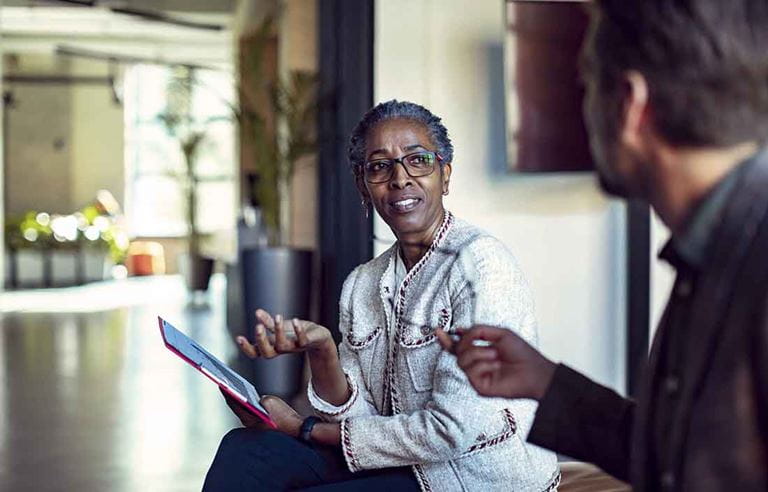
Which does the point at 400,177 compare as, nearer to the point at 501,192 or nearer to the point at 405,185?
the point at 405,185

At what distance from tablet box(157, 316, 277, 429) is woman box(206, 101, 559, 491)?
0.08m

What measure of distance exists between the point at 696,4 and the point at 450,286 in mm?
1028

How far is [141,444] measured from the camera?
209 inches

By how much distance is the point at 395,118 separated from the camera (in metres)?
2.16

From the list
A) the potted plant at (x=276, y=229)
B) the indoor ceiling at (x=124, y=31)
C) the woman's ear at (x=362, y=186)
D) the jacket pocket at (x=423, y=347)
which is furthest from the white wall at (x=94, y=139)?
the jacket pocket at (x=423, y=347)

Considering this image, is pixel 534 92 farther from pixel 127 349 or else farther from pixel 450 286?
pixel 127 349

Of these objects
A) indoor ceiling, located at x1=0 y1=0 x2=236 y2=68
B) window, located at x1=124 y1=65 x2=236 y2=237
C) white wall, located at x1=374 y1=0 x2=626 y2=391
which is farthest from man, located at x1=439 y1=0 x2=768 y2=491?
window, located at x1=124 y1=65 x2=236 y2=237

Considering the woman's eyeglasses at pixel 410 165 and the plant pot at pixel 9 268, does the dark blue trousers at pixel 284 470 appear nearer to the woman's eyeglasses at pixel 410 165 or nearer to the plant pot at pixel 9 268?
the woman's eyeglasses at pixel 410 165

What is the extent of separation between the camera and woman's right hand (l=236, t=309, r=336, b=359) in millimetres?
1933

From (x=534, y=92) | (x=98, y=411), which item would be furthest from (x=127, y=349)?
(x=534, y=92)

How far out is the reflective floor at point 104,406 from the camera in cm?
474

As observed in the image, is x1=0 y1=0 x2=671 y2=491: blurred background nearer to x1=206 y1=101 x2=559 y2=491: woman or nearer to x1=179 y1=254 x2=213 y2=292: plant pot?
x1=179 y1=254 x2=213 y2=292: plant pot

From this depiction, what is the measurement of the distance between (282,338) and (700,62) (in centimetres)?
109

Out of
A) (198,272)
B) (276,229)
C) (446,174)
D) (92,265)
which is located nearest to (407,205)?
(446,174)
